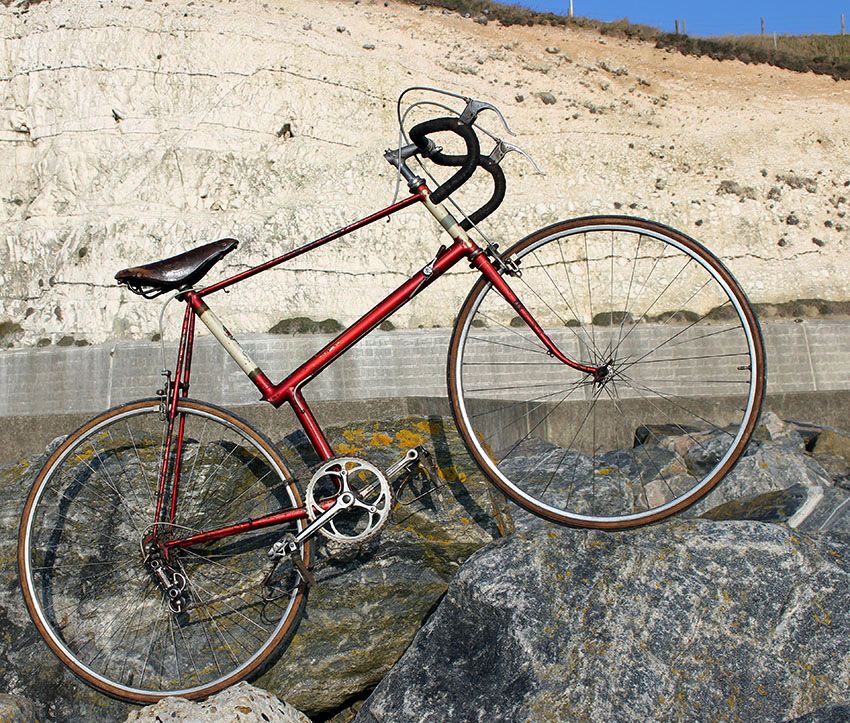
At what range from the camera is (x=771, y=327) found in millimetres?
13070

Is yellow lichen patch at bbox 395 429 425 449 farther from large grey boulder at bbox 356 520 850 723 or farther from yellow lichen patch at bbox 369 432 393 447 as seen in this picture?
large grey boulder at bbox 356 520 850 723

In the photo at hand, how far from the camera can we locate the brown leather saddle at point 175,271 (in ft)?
11.2

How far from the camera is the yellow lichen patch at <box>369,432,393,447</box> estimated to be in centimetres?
428

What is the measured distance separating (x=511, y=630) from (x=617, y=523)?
0.61 m

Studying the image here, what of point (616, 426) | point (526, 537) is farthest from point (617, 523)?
point (616, 426)

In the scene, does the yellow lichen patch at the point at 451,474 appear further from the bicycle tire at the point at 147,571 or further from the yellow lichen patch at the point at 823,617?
the yellow lichen patch at the point at 823,617

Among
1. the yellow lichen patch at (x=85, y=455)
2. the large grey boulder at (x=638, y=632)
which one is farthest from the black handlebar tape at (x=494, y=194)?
the yellow lichen patch at (x=85, y=455)

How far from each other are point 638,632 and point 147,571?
2028 mm

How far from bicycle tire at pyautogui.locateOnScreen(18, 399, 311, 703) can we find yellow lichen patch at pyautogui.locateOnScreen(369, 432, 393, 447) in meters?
0.58

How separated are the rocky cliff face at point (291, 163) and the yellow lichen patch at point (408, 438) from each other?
34.7 feet

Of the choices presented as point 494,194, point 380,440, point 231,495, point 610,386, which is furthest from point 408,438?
point 610,386

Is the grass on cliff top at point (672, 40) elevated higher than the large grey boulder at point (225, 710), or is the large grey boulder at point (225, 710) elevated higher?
the grass on cliff top at point (672, 40)

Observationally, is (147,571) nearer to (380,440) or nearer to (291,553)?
(291,553)

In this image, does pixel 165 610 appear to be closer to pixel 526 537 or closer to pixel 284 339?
pixel 526 537
